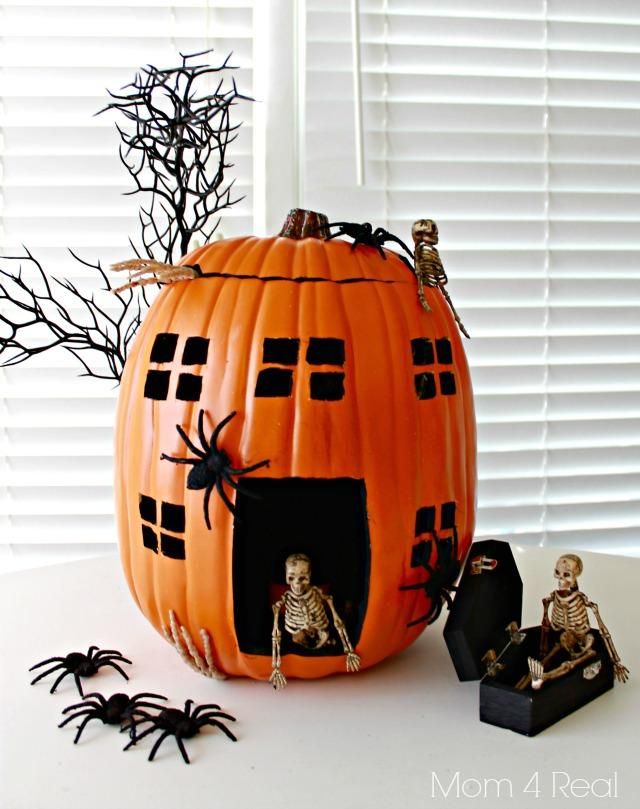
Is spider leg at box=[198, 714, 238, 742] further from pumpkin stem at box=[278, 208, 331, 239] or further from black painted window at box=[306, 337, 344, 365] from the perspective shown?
pumpkin stem at box=[278, 208, 331, 239]

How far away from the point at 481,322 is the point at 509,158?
1.11ft

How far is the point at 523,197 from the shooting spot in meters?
1.74

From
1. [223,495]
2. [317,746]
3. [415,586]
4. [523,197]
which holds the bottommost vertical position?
[317,746]

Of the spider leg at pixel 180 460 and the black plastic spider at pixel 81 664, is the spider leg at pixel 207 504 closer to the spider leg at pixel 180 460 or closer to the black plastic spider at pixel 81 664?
the spider leg at pixel 180 460

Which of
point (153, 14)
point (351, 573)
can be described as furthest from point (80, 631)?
point (153, 14)

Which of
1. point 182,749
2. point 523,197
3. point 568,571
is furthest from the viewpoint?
point 523,197

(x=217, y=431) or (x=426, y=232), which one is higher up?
(x=426, y=232)

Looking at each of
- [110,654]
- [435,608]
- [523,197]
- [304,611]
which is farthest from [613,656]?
[523,197]

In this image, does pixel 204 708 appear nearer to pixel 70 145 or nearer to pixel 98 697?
pixel 98 697

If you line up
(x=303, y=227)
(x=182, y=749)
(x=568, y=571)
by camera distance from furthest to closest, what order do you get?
(x=303, y=227), (x=568, y=571), (x=182, y=749)

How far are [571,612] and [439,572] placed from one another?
0.42ft

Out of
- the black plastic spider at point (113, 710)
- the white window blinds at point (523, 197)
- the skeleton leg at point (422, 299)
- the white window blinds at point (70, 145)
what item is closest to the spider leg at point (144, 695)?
the black plastic spider at point (113, 710)

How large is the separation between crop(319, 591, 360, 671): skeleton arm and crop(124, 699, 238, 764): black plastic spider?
0.12 m

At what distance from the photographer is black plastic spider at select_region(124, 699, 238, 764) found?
0.72 metres
